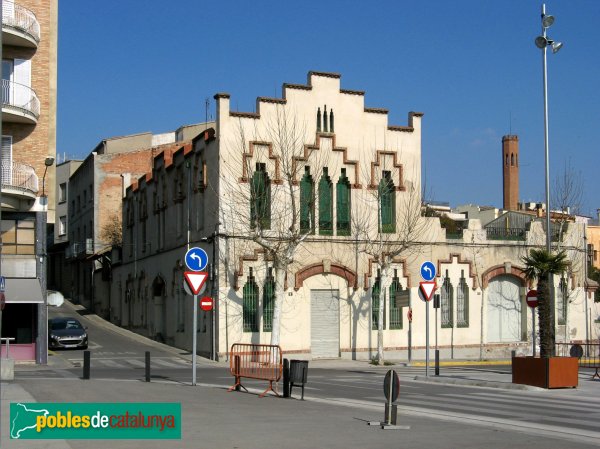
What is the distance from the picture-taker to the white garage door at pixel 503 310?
4469 cm

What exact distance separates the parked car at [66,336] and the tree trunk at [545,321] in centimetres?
2541

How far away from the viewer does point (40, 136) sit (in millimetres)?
35969

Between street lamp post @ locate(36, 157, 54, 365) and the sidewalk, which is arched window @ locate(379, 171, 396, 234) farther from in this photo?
the sidewalk

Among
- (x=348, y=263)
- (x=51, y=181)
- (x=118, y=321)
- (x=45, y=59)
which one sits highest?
(x=45, y=59)

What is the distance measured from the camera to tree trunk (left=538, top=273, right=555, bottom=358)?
24.1 meters


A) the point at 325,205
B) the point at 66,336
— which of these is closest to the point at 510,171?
the point at 325,205

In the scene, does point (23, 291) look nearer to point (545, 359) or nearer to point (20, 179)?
point (20, 179)

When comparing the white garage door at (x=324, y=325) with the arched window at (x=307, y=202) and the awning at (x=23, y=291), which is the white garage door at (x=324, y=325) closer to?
the arched window at (x=307, y=202)

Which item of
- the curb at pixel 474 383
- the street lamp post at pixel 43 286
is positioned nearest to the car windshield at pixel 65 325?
the street lamp post at pixel 43 286

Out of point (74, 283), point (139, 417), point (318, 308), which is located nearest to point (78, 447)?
point (139, 417)

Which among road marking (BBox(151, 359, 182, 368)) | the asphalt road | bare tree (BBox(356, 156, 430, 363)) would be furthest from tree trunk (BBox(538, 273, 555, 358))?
bare tree (BBox(356, 156, 430, 363))

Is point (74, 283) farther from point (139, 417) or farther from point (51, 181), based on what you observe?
point (139, 417)

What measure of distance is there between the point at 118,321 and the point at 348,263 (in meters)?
22.7

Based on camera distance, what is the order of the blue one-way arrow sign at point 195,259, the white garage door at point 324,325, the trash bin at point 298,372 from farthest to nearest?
1. the white garage door at point 324,325
2. the blue one-way arrow sign at point 195,259
3. the trash bin at point 298,372
